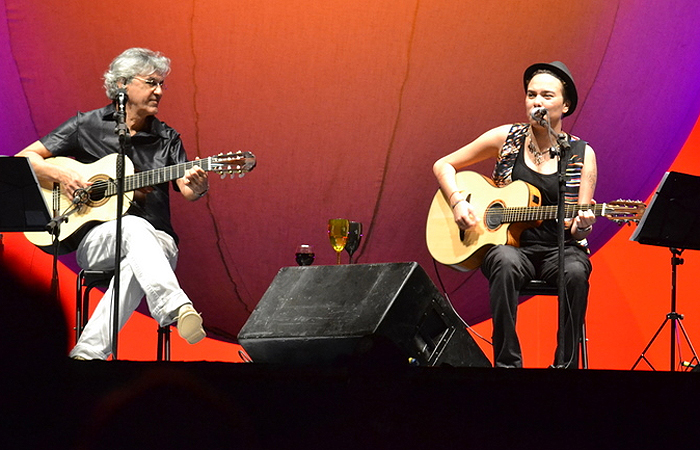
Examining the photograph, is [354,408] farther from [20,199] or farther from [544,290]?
[544,290]

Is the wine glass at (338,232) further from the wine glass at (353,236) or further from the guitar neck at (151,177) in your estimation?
the guitar neck at (151,177)

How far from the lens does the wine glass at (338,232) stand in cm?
346

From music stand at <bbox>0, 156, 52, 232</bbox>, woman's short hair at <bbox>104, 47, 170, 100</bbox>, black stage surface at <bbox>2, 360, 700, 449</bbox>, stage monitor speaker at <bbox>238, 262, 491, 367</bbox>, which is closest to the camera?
black stage surface at <bbox>2, 360, 700, 449</bbox>

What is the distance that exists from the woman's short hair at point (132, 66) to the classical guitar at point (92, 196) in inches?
14.7

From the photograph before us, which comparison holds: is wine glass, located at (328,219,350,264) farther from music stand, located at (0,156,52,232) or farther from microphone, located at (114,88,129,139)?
music stand, located at (0,156,52,232)

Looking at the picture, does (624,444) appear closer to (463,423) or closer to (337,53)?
(463,423)

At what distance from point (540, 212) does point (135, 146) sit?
1.84m

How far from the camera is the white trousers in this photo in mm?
3441

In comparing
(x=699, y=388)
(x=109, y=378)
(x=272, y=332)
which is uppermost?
(x=699, y=388)

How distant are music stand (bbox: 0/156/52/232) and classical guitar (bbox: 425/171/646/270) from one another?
1.60 metres

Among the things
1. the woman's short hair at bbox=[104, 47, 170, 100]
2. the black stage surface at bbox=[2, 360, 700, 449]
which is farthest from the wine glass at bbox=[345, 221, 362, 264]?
the black stage surface at bbox=[2, 360, 700, 449]

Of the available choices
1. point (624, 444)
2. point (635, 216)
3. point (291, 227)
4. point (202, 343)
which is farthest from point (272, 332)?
point (202, 343)

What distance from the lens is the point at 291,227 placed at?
3.57 metres

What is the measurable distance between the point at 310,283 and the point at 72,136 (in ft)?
4.89
